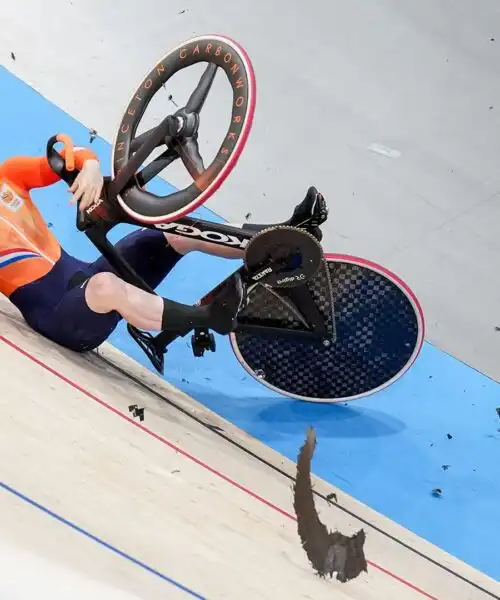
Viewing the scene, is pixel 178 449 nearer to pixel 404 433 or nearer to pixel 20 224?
pixel 20 224

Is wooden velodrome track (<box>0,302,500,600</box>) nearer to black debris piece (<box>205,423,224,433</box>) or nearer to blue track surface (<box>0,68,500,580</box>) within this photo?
black debris piece (<box>205,423,224,433</box>)

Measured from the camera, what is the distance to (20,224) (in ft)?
5.76

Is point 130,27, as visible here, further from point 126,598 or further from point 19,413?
point 126,598

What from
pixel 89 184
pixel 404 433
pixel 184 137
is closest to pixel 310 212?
pixel 184 137

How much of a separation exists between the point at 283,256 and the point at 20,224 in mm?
629

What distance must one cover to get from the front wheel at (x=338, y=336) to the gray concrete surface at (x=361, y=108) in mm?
450

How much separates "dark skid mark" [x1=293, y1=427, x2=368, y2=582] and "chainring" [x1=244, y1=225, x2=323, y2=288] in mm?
446

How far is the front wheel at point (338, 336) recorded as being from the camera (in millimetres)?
1812

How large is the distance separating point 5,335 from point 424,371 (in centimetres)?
122

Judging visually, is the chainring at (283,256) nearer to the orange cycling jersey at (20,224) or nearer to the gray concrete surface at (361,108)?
the orange cycling jersey at (20,224)

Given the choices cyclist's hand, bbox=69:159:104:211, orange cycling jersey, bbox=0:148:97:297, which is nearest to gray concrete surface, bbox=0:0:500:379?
orange cycling jersey, bbox=0:148:97:297

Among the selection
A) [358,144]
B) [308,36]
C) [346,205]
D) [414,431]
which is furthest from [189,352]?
[308,36]

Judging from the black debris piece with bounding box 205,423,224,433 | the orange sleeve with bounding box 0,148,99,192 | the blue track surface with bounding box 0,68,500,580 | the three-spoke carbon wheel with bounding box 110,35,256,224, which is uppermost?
the three-spoke carbon wheel with bounding box 110,35,256,224

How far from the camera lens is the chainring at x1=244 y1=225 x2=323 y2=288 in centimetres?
156
